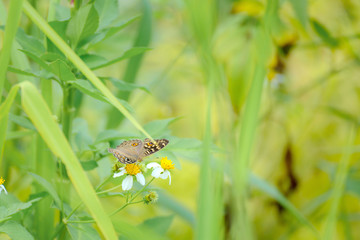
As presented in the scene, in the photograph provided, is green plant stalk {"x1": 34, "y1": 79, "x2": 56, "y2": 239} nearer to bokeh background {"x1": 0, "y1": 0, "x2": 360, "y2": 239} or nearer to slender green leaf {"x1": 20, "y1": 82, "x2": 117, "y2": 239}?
bokeh background {"x1": 0, "y1": 0, "x2": 360, "y2": 239}

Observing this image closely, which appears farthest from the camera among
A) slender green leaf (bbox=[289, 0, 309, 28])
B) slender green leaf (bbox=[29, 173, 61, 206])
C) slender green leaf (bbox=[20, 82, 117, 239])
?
slender green leaf (bbox=[289, 0, 309, 28])

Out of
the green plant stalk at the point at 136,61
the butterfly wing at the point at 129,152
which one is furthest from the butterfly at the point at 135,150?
the green plant stalk at the point at 136,61

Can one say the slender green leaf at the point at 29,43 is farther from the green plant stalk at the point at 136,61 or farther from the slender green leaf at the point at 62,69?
the green plant stalk at the point at 136,61

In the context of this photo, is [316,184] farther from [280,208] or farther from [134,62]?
[134,62]

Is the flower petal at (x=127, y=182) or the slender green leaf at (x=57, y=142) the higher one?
the slender green leaf at (x=57, y=142)

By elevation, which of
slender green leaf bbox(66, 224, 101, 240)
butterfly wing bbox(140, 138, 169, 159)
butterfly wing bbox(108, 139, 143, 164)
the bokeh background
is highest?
butterfly wing bbox(108, 139, 143, 164)

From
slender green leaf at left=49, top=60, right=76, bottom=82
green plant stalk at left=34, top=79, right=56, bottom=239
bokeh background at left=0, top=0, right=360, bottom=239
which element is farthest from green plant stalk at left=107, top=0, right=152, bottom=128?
slender green leaf at left=49, top=60, right=76, bottom=82

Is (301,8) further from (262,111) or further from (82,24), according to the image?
(262,111)

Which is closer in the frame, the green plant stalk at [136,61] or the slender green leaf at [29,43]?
the slender green leaf at [29,43]

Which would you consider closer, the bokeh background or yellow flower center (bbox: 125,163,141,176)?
yellow flower center (bbox: 125,163,141,176)

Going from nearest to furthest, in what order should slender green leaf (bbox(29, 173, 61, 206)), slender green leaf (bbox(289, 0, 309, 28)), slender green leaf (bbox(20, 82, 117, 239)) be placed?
slender green leaf (bbox(20, 82, 117, 239)), slender green leaf (bbox(29, 173, 61, 206)), slender green leaf (bbox(289, 0, 309, 28))

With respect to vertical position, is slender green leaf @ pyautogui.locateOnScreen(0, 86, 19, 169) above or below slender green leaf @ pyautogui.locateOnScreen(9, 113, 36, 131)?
above
